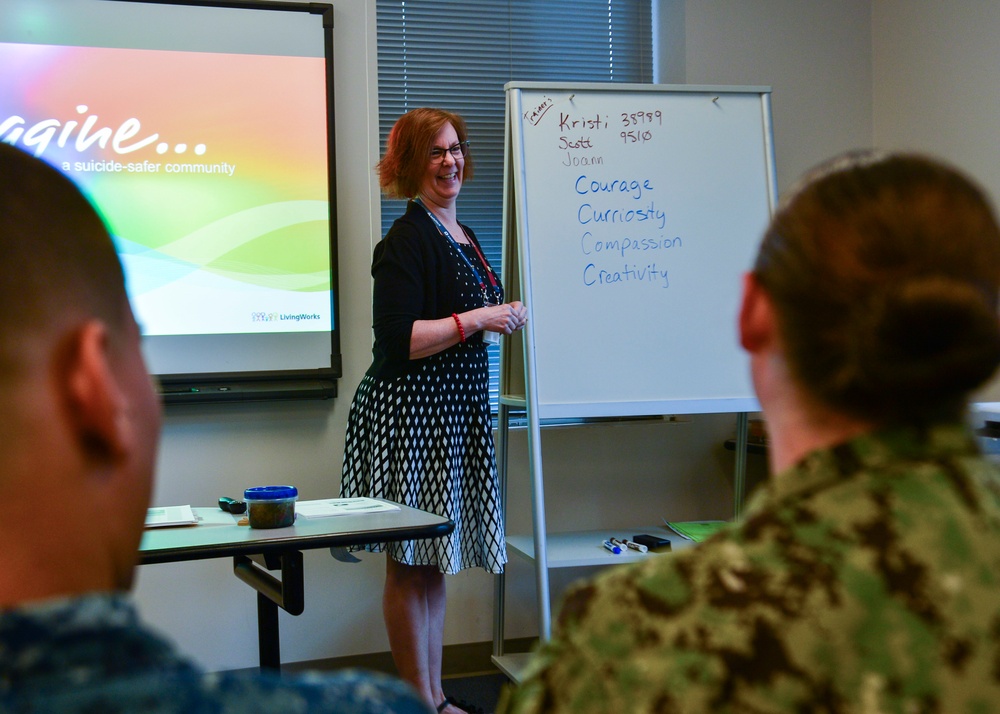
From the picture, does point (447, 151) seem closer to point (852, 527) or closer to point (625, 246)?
point (625, 246)

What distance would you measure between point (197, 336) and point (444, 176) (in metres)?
0.96

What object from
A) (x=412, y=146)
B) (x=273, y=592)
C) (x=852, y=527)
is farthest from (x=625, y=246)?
(x=852, y=527)

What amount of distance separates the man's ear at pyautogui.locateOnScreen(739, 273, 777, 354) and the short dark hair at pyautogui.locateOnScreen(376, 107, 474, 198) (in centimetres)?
202

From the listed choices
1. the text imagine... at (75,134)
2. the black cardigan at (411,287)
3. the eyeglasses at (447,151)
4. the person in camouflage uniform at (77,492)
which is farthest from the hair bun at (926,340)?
the text imagine... at (75,134)

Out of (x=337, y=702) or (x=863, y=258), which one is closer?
(x=337, y=702)

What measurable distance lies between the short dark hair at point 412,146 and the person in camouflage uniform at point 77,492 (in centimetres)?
214

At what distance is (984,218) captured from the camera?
0.60m

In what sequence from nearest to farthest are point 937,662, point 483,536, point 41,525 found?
point 41,525 < point 937,662 < point 483,536

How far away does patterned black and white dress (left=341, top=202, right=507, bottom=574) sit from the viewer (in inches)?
97.0

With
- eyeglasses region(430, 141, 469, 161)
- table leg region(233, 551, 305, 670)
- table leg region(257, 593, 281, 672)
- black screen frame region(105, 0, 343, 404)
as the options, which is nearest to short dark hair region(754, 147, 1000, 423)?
table leg region(233, 551, 305, 670)

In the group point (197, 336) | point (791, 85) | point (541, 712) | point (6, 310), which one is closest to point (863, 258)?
point (541, 712)

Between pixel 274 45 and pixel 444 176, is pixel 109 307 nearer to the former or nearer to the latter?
pixel 444 176

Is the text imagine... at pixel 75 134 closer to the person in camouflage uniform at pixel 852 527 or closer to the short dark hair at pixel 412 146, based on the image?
the short dark hair at pixel 412 146

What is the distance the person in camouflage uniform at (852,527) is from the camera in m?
0.56
